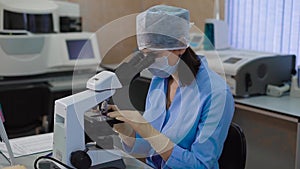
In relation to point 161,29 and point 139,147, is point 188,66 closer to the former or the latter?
point 161,29

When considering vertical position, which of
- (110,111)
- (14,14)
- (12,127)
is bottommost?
(12,127)

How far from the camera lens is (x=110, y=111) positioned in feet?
3.62

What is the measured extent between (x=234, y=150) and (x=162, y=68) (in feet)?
1.29

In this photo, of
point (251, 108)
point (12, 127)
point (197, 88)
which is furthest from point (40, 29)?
point (197, 88)

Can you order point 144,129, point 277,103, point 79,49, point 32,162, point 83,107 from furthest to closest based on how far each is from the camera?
point 79,49, point 277,103, point 32,162, point 144,129, point 83,107

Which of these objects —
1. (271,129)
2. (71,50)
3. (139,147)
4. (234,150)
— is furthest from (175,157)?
(71,50)

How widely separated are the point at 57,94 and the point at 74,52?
44 cm

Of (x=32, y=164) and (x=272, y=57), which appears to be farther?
(x=272, y=57)

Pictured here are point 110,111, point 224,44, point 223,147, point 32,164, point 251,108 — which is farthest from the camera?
point 224,44

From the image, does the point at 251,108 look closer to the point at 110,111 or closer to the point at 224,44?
the point at 224,44

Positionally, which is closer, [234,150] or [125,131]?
[125,131]

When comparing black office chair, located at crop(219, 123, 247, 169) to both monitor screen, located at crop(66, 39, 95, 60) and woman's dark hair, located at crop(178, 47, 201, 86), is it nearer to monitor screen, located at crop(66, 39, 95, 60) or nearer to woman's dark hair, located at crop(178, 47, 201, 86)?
woman's dark hair, located at crop(178, 47, 201, 86)

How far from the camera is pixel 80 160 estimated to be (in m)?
1.08

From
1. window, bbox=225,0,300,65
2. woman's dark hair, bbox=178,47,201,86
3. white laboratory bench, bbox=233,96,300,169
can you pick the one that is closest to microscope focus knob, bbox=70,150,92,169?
woman's dark hair, bbox=178,47,201,86
